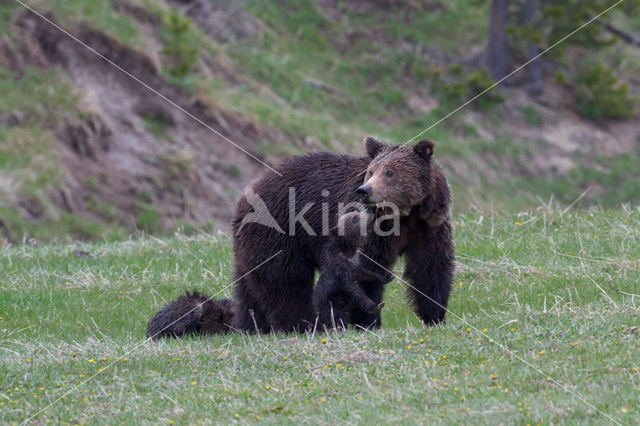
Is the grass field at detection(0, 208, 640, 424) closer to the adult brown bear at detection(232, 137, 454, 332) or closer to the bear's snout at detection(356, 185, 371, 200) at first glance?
the adult brown bear at detection(232, 137, 454, 332)

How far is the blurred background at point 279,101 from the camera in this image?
1930 centimetres

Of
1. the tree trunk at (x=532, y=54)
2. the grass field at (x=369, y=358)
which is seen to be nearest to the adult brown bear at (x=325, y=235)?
the grass field at (x=369, y=358)

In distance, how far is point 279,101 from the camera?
82.8 ft

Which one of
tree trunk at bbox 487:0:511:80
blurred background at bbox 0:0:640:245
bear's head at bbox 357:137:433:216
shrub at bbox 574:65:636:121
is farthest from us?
shrub at bbox 574:65:636:121

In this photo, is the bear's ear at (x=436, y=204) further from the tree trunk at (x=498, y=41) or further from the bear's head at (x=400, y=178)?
the tree trunk at (x=498, y=41)

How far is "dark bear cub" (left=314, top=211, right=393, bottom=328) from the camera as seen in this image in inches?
306

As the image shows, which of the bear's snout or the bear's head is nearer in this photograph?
the bear's snout

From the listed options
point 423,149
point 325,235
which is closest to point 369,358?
point 325,235

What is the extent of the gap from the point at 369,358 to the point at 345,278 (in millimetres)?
1317

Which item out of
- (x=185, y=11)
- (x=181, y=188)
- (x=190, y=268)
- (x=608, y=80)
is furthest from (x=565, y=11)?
(x=190, y=268)

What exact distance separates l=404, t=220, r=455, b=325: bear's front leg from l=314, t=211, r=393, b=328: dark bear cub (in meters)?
0.28

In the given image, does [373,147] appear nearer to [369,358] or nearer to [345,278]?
[345,278]

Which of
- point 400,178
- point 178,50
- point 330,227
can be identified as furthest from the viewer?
point 178,50

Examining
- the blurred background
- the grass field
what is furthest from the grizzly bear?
the blurred background
